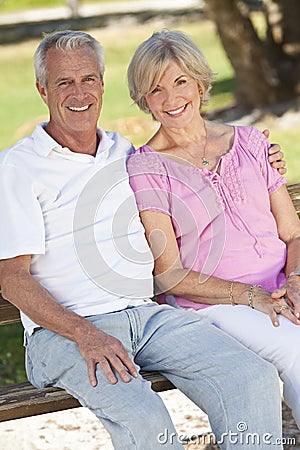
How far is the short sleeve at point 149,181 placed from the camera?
349 cm

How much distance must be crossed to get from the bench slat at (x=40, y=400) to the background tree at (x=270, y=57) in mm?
10124

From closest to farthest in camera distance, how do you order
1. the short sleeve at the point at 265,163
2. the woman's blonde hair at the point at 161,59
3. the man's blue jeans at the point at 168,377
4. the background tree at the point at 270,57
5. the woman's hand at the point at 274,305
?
1. the man's blue jeans at the point at 168,377
2. the woman's hand at the point at 274,305
3. the woman's blonde hair at the point at 161,59
4. the short sleeve at the point at 265,163
5. the background tree at the point at 270,57

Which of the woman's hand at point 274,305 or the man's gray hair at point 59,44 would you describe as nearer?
the woman's hand at point 274,305

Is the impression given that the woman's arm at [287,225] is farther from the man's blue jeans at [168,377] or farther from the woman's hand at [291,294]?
the man's blue jeans at [168,377]

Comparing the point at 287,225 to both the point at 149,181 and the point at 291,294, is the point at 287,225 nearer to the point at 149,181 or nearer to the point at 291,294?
the point at 291,294

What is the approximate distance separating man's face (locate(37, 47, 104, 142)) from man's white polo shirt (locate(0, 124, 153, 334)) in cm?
10

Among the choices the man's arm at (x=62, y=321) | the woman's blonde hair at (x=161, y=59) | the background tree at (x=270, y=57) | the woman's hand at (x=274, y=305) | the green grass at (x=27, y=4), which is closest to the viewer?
the man's arm at (x=62, y=321)

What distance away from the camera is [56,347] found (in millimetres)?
3154

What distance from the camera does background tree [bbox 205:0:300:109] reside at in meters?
13.0

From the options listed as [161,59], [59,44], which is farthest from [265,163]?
[59,44]

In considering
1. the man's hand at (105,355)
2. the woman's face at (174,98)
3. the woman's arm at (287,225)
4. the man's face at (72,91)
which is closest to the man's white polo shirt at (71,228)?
the man's face at (72,91)

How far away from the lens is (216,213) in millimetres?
3574

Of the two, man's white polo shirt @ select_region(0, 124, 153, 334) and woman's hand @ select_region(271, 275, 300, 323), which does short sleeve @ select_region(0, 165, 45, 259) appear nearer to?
man's white polo shirt @ select_region(0, 124, 153, 334)

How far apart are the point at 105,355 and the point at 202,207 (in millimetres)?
820
